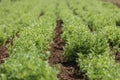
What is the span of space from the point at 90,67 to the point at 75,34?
172 inches

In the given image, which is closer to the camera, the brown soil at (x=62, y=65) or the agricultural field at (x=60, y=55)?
the agricultural field at (x=60, y=55)

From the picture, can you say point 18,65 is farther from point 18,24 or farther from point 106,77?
point 18,24

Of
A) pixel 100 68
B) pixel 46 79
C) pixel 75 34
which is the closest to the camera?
pixel 46 79

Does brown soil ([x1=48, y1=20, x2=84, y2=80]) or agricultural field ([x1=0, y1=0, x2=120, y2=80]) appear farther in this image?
brown soil ([x1=48, y1=20, x2=84, y2=80])

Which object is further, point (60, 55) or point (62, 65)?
point (60, 55)

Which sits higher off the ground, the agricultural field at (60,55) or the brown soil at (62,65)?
the agricultural field at (60,55)

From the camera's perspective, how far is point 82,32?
590 inches

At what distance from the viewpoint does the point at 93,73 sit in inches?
404

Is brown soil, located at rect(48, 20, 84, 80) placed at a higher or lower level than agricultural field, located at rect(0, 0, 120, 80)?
lower

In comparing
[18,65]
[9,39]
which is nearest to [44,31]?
[9,39]

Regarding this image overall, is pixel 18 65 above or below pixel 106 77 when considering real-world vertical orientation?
above

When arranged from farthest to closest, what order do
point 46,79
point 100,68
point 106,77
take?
point 100,68 < point 106,77 < point 46,79

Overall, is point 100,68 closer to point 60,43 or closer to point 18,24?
point 60,43

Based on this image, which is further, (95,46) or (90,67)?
(95,46)
